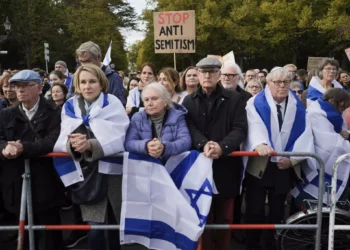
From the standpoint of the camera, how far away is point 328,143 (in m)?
3.66

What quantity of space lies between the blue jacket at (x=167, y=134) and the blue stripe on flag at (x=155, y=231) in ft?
1.92

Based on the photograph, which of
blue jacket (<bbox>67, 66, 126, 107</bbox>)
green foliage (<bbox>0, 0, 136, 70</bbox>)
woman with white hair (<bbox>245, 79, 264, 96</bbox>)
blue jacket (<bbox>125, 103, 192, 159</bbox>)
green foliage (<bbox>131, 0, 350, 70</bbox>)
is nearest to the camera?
blue jacket (<bbox>125, 103, 192, 159</bbox>)

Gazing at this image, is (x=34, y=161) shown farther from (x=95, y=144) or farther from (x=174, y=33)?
(x=174, y=33)

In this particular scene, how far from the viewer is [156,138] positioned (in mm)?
3213

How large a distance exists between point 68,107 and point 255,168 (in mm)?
1837

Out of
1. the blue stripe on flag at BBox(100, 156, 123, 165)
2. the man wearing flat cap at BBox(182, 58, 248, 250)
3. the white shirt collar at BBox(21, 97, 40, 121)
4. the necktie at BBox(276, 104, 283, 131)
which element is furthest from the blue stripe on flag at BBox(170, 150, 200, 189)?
the white shirt collar at BBox(21, 97, 40, 121)

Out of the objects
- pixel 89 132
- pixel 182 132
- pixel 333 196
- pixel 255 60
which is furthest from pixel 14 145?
pixel 255 60

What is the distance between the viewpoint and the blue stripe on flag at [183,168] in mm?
3230

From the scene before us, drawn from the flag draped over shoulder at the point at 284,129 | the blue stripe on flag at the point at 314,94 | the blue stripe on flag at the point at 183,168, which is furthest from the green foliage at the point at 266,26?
the blue stripe on flag at the point at 183,168

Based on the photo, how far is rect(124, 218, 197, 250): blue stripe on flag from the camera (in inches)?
126

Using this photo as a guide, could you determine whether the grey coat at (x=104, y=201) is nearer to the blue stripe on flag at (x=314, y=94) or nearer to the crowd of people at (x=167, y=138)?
the crowd of people at (x=167, y=138)

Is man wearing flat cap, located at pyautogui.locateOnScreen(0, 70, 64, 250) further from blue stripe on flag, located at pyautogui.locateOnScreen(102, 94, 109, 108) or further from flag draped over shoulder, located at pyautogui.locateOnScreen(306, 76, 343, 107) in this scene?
flag draped over shoulder, located at pyautogui.locateOnScreen(306, 76, 343, 107)

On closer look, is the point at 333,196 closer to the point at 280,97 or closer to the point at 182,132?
the point at 280,97

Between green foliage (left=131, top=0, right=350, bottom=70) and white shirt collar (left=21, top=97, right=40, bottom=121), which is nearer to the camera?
white shirt collar (left=21, top=97, right=40, bottom=121)
